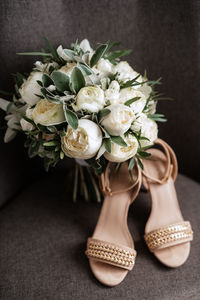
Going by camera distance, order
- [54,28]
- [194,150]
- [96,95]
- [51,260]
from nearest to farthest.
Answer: [96,95]
[51,260]
[54,28]
[194,150]

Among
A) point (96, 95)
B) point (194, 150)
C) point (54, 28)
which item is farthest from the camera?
point (194, 150)

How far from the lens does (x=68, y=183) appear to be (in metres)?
0.84

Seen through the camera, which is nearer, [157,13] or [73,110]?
[73,110]

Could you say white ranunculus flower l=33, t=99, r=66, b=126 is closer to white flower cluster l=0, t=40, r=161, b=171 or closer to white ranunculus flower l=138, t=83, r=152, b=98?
white flower cluster l=0, t=40, r=161, b=171

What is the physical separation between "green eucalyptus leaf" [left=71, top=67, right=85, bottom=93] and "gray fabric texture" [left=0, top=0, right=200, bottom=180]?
29 cm

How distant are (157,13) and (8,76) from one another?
0.44 m

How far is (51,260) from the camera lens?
0.65m

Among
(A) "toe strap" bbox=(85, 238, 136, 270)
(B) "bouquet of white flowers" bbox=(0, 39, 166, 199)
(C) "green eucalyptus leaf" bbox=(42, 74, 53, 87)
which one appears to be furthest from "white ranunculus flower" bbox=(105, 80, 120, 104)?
(A) "toe strap" bbox=(85, 238, 136, 270)

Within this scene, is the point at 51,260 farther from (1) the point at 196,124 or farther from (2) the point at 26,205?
(1) the point at 196,124

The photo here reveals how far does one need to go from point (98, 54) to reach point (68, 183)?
406 mm

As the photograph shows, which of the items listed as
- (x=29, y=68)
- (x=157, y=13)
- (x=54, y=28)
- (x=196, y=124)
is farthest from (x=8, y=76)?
(x=196, y=124)

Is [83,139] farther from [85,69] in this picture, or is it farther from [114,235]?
[114,235]

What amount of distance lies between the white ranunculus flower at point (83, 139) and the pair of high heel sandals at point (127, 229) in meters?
0.21

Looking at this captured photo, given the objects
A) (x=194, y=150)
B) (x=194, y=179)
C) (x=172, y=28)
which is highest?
(x=172, y=28)
